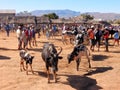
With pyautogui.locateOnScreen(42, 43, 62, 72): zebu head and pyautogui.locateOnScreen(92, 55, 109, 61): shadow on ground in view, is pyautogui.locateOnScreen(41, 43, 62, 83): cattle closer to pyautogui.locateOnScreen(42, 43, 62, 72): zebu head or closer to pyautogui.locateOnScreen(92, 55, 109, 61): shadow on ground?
pyautogui.locateOnScreen(42, 43, 62, 72): zebu head

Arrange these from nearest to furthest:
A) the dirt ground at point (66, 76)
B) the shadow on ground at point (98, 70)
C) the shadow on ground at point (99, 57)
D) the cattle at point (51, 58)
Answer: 1. the dirt ground at point (66, 76)
2. the cattle at point (51, 58)
3. the shadow on ground at point (98, 70)
4. the shadow on ground at point (99, 57)

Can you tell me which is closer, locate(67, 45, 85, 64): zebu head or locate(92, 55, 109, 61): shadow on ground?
locate(67, 45, 85, 64): zebu head

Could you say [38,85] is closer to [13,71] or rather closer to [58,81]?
[58,81]

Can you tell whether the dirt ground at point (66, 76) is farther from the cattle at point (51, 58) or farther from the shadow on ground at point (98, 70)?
the cattle at point (51, 58)

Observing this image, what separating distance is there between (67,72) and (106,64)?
126 inches

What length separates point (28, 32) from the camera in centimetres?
2495

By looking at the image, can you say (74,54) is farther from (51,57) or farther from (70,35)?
(70,35)

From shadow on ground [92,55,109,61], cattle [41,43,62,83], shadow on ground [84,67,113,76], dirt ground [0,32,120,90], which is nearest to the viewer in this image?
dirt ground [0,32,120,90]

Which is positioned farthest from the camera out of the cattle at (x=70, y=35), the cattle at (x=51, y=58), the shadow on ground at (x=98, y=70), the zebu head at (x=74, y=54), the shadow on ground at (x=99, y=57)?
the cattle at (x=70, y=35)

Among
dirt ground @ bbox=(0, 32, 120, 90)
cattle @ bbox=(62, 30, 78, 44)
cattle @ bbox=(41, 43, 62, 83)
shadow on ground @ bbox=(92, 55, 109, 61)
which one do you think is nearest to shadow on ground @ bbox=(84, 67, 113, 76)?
dirt ground @ bbox=(0, 32, 120, 90)

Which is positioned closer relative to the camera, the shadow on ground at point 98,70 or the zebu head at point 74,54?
the shadow on ground at point 98,70

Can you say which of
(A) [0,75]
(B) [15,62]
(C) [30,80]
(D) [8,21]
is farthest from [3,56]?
(D) [8,21]

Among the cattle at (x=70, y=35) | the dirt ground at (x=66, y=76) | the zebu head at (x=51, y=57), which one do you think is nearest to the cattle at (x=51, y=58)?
the zebu head at (x=51, y=57)

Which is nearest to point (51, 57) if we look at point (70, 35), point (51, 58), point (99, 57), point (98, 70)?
point (51, 58)
